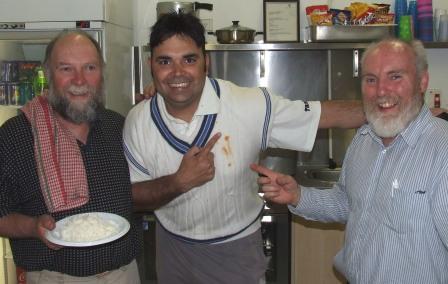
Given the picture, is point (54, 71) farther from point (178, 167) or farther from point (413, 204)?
point (413, 204)

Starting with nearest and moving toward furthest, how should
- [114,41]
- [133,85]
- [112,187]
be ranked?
[112,187], [114,41], [133,85]

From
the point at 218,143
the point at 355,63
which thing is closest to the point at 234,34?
the point at 355,63

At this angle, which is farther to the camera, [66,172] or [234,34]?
[234,34]

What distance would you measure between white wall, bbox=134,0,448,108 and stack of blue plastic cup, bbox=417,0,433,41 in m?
0.17

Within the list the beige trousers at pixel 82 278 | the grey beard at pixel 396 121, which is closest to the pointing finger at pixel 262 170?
the grey beard at pixel 396 121

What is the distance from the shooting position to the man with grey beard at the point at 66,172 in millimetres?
1531

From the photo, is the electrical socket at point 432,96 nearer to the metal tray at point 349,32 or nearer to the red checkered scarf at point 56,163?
the metal tray at point 349,32

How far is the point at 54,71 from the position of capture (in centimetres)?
167

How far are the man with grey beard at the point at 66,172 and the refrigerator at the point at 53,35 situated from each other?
28.4 inches

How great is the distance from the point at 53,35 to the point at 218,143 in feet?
4.12

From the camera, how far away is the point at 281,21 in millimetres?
2994

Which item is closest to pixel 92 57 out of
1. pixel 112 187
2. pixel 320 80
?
pixel 112 187

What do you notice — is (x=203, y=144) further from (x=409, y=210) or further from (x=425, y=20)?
(x=425, y=20)

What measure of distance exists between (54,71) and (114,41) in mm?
1059
